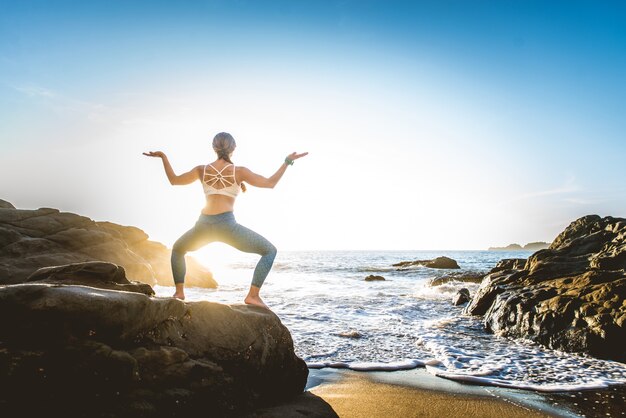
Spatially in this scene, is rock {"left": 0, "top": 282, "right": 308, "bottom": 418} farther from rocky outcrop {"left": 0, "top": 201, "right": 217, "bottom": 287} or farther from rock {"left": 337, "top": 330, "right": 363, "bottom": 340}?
rocky outcrop {"left": 0, "top": 201, "right": 217, "bottom": 287}

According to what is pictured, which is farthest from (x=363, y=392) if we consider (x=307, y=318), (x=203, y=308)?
(x=307, y=318)

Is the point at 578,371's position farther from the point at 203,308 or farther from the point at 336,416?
the point at 203,308

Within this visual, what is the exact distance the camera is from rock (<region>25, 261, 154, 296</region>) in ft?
16.4

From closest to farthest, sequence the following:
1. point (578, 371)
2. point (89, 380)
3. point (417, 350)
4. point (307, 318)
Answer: point (89, 380)
point (578, 371)
point (417, 350)
point (307, 318)

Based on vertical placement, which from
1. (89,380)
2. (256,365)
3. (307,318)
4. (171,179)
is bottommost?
(307,318)

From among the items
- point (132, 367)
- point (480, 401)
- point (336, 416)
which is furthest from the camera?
point (480, 401)

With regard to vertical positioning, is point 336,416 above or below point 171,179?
below

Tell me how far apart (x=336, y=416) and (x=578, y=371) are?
436 cm

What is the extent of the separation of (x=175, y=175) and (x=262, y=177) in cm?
125

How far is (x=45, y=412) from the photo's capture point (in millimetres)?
2723

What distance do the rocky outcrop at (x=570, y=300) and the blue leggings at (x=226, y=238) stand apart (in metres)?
6.23

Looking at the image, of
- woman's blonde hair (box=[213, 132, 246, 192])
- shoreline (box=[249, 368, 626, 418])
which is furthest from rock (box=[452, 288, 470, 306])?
woman's blonde hair (box=[213, 132, 246, 192])

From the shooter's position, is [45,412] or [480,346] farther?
[480,346]

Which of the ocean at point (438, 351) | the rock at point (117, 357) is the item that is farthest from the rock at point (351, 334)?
the rock at point (117, 357)
